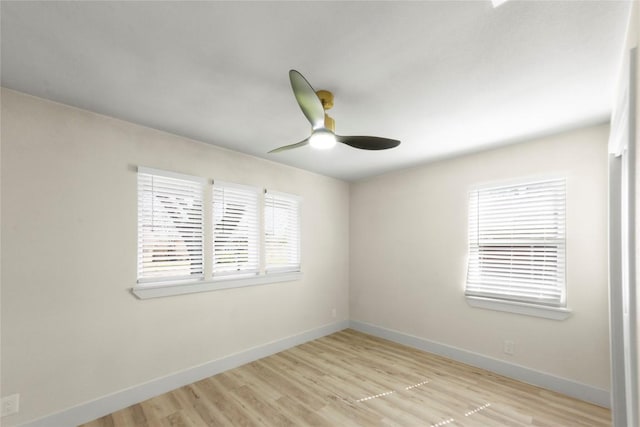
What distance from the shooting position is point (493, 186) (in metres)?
3.16

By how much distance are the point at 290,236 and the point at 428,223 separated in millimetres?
Result: 1874

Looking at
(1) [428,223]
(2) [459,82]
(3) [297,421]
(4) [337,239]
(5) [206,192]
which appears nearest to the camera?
(2) [459,82]

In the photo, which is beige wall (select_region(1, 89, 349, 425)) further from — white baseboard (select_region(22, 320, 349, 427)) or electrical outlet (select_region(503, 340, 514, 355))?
electrical outlet (select_region(503, 340, 514, 355))

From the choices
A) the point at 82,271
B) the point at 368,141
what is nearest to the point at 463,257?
the point at 368,141

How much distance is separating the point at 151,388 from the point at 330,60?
310 centimetres

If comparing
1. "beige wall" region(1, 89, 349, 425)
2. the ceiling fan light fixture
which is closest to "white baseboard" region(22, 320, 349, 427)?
"beige wall" region(1, 89, 349, 425)

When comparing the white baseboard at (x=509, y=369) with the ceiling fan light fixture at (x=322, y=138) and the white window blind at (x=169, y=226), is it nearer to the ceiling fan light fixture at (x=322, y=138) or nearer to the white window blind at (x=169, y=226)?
the white window blind at (x=169, y=226)

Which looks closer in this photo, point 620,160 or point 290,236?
point 620,160

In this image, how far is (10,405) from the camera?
A: 1.93 m

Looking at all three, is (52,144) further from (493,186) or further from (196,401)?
(493,186)

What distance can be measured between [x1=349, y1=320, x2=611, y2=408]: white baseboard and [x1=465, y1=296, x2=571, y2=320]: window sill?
0.56m

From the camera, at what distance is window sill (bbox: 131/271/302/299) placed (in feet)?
8.39

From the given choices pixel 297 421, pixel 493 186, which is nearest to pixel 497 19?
pixel 493 186

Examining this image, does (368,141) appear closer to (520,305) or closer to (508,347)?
(520,305)
